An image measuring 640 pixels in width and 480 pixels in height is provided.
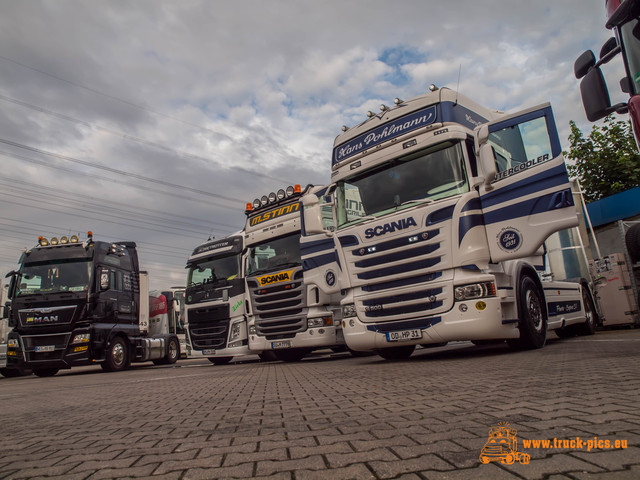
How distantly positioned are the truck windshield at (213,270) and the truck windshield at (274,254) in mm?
574

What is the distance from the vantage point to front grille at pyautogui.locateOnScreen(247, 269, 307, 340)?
9.50 m

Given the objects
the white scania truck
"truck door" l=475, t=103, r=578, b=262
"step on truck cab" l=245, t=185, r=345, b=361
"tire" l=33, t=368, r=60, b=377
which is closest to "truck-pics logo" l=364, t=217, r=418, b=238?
the white scania truck

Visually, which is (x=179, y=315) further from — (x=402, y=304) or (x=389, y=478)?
(x=389, y=478)

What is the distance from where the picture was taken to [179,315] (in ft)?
57.5

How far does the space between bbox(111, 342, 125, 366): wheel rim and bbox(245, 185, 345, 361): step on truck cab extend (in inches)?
161

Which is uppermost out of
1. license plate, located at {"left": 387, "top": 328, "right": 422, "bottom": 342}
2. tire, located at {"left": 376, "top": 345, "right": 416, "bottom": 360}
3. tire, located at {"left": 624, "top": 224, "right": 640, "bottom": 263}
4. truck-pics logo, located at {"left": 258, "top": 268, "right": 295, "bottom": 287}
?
truck-pics logo, located at {"left": 258, "top": 268, "right": 295, "bottom": 287}

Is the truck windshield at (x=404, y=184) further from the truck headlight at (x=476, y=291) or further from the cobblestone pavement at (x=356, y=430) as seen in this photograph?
the cobblestone pavement at (x=356, y=430)

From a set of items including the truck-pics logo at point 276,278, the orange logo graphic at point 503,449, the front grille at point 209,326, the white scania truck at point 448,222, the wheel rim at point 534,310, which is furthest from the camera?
the front grille at point 209,326

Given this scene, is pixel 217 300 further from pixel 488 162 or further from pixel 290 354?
pixel 488 162

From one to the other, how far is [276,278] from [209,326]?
102 inches

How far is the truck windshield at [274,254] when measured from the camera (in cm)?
983

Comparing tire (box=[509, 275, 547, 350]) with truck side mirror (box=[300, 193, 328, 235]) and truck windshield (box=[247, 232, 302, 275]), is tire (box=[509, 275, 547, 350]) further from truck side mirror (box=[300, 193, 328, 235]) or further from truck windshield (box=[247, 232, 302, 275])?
truck windshield (box=[247, 232, 302, 275])

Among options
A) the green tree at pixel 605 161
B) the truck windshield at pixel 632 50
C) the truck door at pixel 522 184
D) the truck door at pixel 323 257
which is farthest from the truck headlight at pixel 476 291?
the green tree at pixel 605 161

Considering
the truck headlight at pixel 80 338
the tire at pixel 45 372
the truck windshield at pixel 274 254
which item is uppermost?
the truck windshield at pixel 274 254
